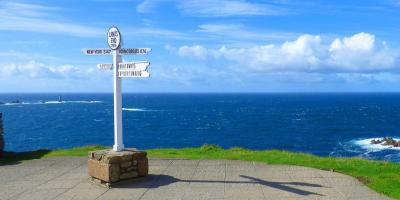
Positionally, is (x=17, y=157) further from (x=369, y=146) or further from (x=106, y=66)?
(x=369, y=146)

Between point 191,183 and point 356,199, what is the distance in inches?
166

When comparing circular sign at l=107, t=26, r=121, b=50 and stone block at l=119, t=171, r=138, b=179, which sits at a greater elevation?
circular sign at l=107, t=26, r=121, b=50

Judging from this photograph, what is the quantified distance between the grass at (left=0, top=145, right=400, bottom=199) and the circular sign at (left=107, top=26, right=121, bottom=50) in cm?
554

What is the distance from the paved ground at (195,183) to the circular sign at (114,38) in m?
3.79

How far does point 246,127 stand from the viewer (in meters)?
92.9

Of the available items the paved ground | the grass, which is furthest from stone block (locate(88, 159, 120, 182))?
the grass

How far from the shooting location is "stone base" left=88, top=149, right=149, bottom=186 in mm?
11992

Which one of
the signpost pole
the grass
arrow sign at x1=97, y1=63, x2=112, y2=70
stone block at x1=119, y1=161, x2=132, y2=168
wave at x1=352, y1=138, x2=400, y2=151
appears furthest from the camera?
wave at x1=352, y1=138, x2=400, y2=151

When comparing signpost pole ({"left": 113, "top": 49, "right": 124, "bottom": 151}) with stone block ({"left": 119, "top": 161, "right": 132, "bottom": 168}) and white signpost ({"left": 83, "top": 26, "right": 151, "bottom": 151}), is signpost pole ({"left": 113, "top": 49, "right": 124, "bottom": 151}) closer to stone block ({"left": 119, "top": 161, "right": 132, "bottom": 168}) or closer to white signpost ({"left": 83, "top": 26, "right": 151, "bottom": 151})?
white signpost ({"left": 83, "top": 26, "right": 151, "bottom": 151})

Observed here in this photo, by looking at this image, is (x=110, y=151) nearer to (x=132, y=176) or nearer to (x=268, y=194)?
(x=132, y=176)

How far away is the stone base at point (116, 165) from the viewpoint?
1199 cm

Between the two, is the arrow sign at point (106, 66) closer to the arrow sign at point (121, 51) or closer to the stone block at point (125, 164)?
the arrow sign at point (121, 51)

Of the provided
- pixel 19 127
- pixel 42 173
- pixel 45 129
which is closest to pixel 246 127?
pixel 45 129

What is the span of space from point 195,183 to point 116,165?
7.06 feet
